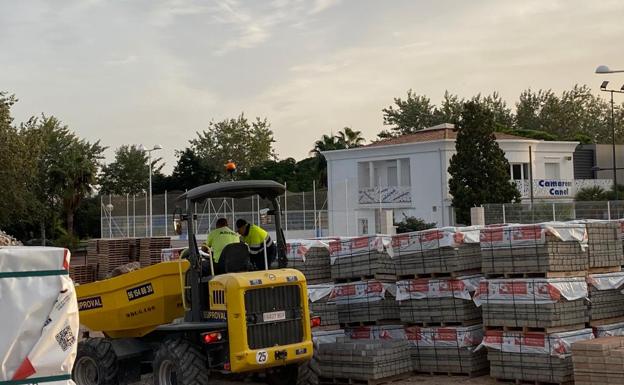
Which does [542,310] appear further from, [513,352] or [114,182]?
[114,182]

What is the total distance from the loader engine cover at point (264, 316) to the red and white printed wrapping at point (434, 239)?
318cm

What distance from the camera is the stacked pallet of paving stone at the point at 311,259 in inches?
562

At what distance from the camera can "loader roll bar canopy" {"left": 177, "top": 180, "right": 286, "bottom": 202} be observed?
1120cm

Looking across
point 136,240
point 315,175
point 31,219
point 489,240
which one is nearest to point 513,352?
point 489,240

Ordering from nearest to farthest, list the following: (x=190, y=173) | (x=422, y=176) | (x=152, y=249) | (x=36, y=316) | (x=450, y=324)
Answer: (x=36, y=316), (x=450, y=324), (x=152, y=249), (x=422, y=176), (x=190, y=173)

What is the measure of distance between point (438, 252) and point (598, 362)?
3.20m

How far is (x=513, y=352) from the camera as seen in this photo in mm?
12609

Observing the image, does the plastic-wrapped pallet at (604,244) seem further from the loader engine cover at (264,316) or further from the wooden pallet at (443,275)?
Result: the loader engine cover at (264,316)

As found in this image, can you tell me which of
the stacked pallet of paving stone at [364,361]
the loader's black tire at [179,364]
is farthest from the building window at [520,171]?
the loader's black tire at [179,364]

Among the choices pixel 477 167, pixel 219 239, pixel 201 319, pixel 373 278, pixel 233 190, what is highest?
pixel 477 167

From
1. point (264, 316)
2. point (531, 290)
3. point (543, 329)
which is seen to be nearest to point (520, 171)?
point (531, 290)

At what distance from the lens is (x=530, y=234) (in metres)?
12.8

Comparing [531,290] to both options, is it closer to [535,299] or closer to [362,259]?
[535,299]

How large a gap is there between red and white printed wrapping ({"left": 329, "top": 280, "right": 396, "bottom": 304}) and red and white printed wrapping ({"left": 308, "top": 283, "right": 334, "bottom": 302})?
164 mm
